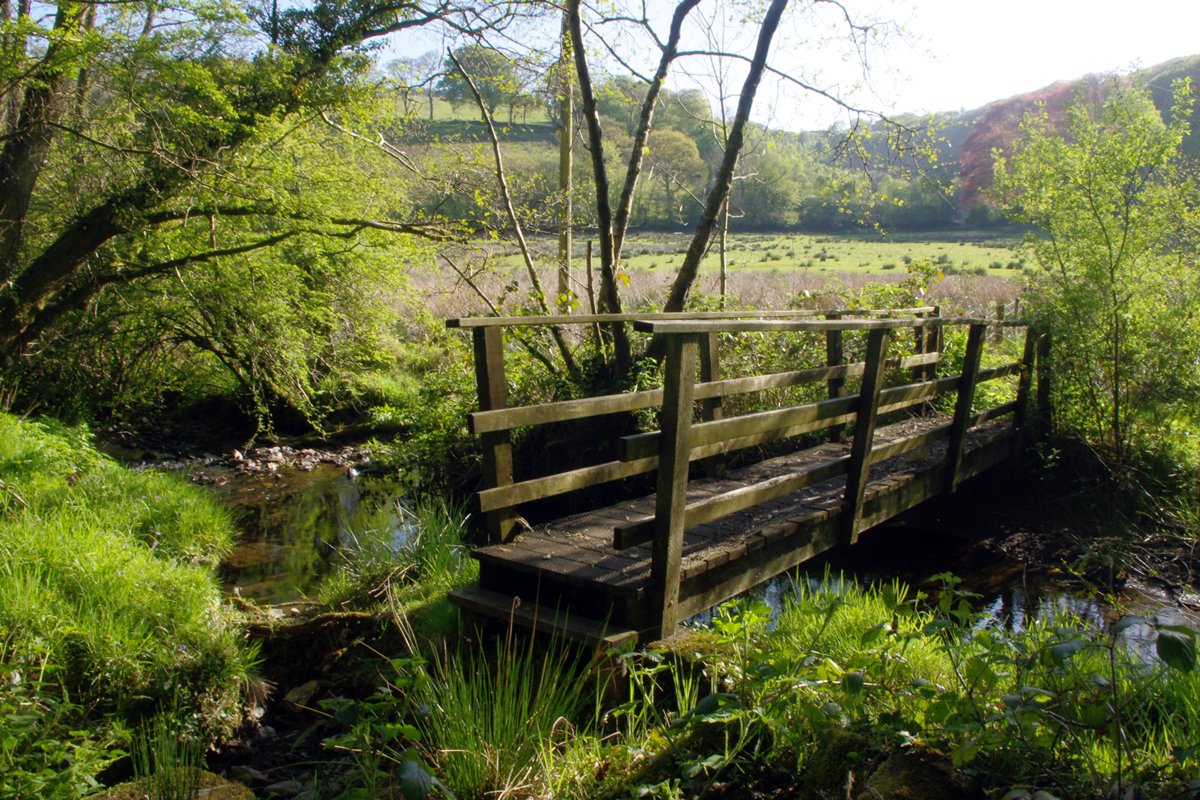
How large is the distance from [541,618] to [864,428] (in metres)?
2.57

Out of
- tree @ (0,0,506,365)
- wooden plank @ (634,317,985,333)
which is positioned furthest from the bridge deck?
tree @ (0,0,506,365)

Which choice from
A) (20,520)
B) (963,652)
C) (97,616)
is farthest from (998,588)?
(20,520)

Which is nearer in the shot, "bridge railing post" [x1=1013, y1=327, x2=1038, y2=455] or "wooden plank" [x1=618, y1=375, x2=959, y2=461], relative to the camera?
"wooden plank" [x1=618, y1=375, x2=959, y2=461]

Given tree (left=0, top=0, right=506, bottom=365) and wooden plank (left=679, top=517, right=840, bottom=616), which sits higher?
tree (left=0, top=0, right=506, bottom=365)

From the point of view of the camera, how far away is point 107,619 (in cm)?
447

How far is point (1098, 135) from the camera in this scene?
7.24m

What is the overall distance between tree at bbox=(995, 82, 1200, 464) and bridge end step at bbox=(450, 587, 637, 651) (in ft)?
19.8

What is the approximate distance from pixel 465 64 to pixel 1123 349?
7.39m

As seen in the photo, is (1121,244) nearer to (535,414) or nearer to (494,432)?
(535,414)

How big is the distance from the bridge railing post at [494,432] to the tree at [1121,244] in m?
5.65

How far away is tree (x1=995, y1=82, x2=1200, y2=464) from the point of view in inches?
278

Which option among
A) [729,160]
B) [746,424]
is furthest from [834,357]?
[746,424]

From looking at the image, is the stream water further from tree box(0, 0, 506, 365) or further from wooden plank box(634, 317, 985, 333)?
tree box(0, 0, 506, 365)

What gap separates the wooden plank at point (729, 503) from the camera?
12.7 ft
